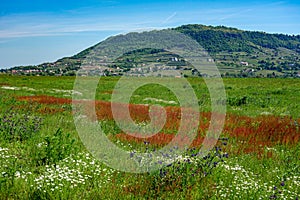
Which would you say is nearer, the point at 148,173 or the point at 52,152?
the point at 148,173

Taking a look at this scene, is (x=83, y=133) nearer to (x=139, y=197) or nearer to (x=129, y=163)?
(x=129, y=163)

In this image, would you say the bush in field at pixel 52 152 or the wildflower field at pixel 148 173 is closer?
the wildflower field at pixel 148 173

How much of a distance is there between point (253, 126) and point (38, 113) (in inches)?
435

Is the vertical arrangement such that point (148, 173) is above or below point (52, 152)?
below

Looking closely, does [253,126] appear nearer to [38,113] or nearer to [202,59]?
[38,113]

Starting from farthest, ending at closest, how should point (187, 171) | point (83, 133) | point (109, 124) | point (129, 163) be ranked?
point (109, 124) < point (83, 133) < point (129, 163) < point (187, 171)

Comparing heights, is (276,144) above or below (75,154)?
below

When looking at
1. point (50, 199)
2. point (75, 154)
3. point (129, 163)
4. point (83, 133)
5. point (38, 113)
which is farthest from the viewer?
point (38, 113)

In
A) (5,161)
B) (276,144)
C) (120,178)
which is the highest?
(5,161)

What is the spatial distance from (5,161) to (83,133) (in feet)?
14.7

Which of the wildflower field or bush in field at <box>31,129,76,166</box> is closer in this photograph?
the wildflower field

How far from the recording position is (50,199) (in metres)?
5.66

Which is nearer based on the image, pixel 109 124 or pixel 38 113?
pixel 109 124

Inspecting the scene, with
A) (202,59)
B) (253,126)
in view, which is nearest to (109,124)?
(253,126)
